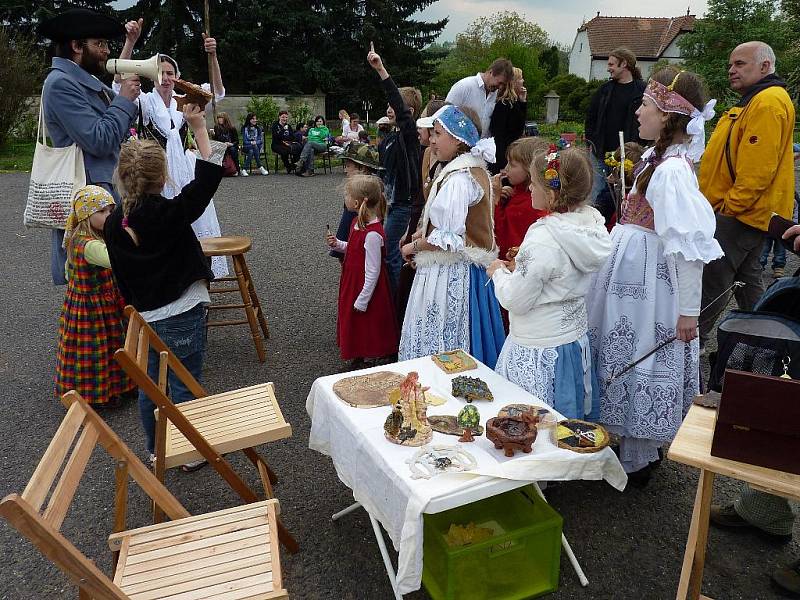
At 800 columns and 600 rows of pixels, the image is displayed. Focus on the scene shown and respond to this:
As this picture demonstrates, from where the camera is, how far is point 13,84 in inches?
688

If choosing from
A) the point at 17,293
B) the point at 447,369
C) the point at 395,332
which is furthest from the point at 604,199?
the point at 17,293

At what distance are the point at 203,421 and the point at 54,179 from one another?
1.96 meters

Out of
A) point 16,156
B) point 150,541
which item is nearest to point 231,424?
point 150,541

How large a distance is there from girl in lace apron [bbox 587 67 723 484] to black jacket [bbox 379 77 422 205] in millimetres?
2109

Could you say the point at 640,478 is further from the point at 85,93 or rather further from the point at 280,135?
the point at 280,135

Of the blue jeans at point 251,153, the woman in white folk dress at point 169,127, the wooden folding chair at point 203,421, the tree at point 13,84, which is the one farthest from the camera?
the tree at point 13,84

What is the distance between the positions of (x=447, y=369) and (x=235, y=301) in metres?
3.64

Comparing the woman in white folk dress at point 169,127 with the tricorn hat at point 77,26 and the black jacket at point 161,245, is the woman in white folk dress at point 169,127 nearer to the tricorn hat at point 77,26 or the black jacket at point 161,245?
the tricorn hat at point 77,26

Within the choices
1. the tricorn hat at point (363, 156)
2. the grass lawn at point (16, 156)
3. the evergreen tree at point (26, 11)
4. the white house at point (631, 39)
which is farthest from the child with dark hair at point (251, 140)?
the white house at point (631, 39)

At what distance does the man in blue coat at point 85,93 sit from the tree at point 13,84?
17.2m

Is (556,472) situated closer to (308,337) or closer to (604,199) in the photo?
(308,337)

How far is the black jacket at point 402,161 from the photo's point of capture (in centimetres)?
461

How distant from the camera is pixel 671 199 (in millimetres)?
2516

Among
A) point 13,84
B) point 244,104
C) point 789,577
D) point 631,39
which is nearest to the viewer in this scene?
point 789,577
